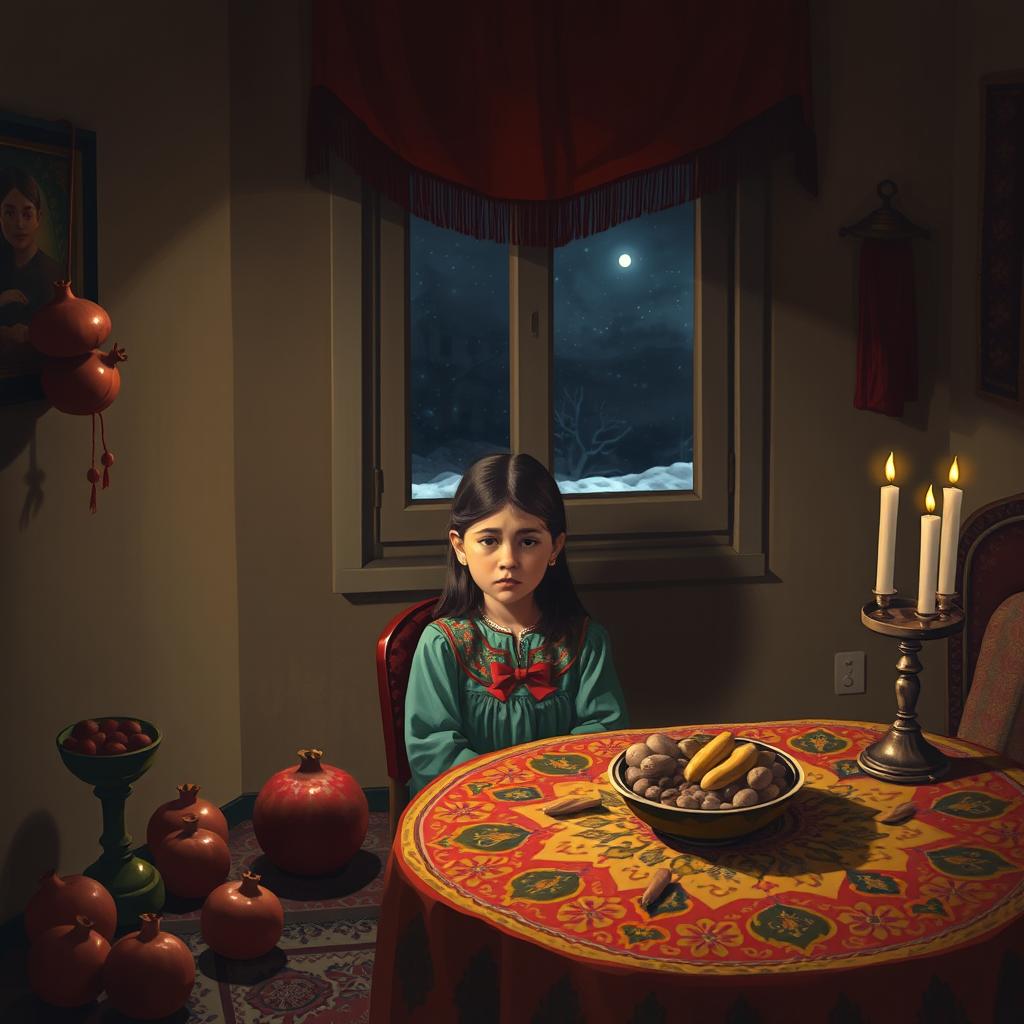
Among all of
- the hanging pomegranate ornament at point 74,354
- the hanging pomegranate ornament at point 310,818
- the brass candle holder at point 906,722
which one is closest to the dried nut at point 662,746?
the brass candle holder at point 906,722

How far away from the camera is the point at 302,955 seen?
256cm

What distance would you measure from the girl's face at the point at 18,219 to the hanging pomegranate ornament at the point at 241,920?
4.51 ft

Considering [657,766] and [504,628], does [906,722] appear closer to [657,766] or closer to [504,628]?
[657,766]

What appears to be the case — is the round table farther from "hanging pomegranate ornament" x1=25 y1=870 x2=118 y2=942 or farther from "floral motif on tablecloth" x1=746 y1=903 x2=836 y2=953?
"hanging pomegranate ornament" x1=25 y1=870 x2=118 y2=942

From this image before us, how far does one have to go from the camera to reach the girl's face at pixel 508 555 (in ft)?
7.85

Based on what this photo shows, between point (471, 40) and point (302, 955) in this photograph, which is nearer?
point (302, 955)

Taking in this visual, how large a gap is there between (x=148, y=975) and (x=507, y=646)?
92 centimetres

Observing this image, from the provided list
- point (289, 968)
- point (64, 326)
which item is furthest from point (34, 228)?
point (289, 968)

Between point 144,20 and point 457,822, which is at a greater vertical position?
point 144,20

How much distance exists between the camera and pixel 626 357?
327cm

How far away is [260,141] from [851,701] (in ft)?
7.18

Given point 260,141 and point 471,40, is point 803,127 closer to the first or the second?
point 471,40

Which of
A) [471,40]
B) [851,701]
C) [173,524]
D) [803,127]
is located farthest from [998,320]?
[173,524]

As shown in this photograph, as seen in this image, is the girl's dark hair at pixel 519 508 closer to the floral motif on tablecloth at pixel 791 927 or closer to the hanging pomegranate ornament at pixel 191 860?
the hanging pomegranate ornament at pixel 191 860
